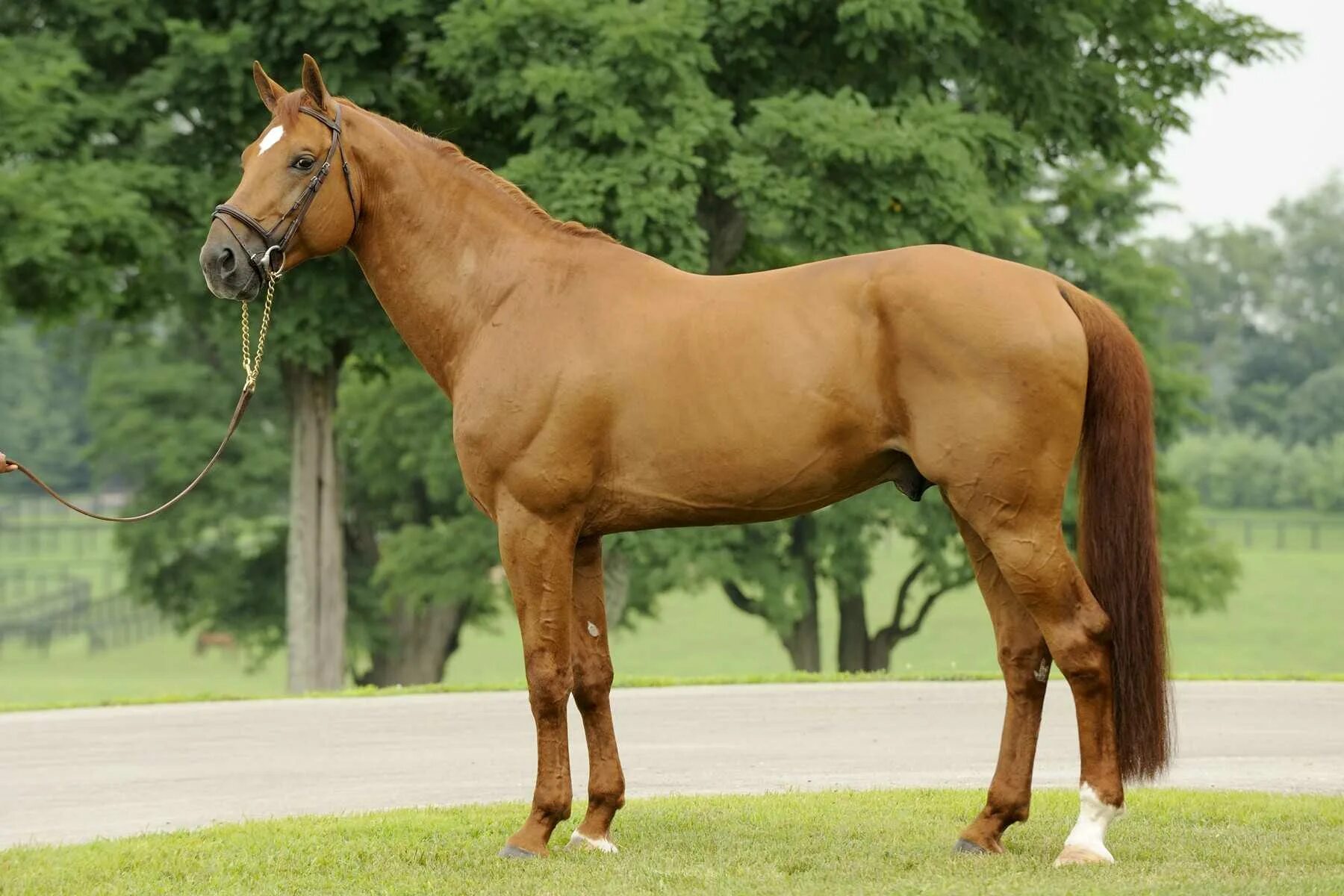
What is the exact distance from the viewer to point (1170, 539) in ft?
82.1

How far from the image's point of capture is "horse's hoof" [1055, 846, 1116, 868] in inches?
226

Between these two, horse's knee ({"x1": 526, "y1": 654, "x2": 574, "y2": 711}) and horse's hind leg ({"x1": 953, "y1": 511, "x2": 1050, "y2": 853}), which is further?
horse's knee ({"x1": 526, "y1": 654, "x2": 574, "y2": 711})

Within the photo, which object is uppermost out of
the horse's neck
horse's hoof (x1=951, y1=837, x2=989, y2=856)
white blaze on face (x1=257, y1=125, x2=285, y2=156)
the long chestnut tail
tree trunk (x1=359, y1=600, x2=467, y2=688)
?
white blaze on face (x1=257, y1=125, x2=285, y2=156)

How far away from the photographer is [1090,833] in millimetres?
5785

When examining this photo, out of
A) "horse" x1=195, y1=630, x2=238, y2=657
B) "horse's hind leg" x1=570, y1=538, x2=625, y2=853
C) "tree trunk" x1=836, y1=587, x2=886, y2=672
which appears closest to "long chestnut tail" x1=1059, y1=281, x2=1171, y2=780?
"horse's hind leg" x1=570, y1=538, x2=625, y2=853

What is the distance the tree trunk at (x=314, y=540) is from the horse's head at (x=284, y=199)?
10258 mm

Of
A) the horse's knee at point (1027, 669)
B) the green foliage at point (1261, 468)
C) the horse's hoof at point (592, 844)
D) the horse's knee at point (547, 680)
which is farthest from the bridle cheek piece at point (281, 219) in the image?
the green foliage at point (1261, 468)

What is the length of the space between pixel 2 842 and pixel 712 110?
8.68 metres

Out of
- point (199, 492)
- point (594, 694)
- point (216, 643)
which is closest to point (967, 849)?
point (594, 694)

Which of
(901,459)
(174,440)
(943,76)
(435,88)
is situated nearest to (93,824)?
(901,459)

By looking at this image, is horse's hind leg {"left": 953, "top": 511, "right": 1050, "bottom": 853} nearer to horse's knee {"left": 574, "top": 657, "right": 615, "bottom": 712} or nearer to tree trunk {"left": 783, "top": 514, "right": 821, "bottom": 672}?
horse's knee {"left": 574, "top": 657, "right": 615, "bottom": 712}

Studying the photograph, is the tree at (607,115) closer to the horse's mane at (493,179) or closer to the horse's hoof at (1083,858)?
the horse's mane at (493,179)

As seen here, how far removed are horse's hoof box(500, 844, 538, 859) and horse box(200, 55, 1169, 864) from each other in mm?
10

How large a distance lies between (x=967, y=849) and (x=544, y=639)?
69.0 inches
